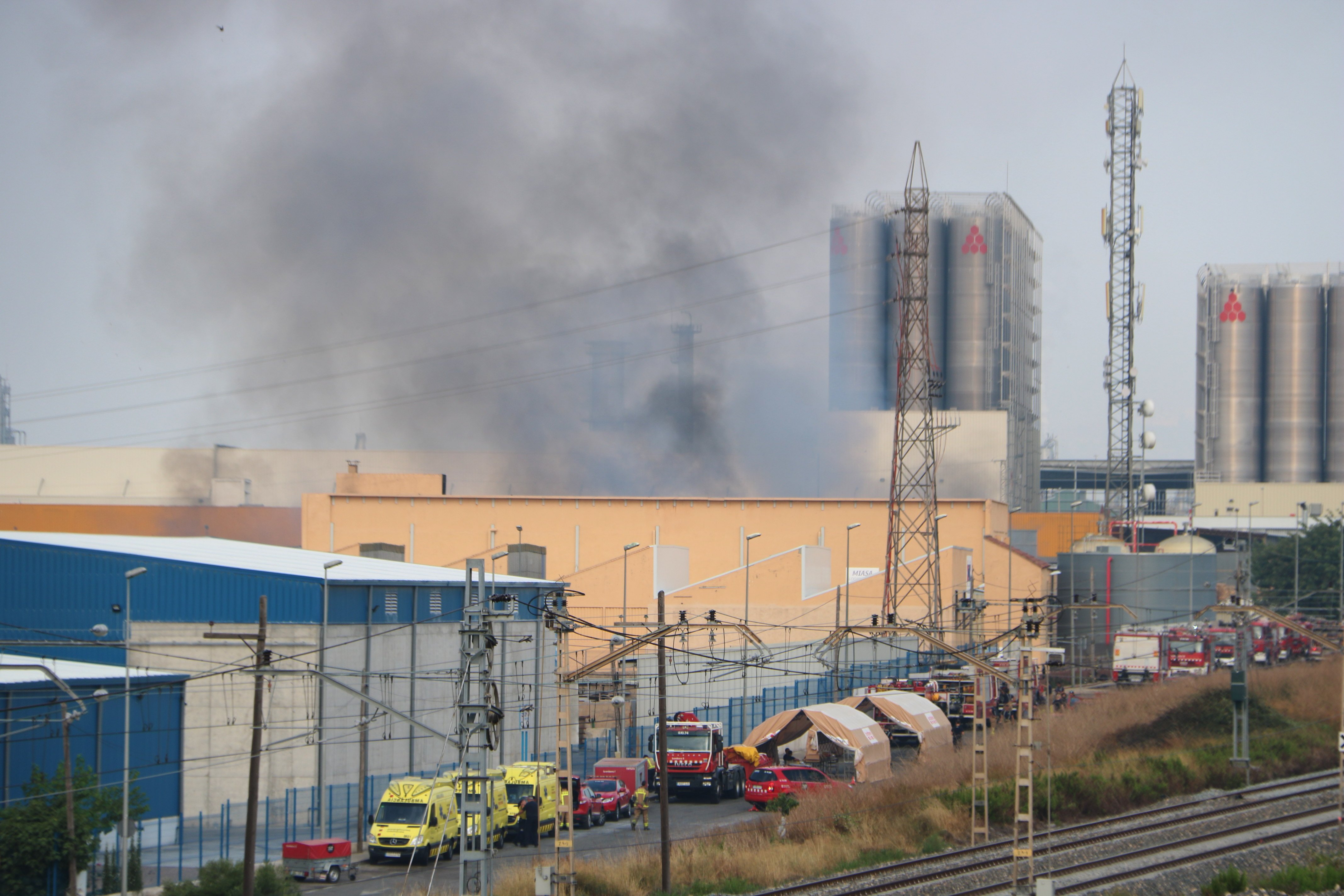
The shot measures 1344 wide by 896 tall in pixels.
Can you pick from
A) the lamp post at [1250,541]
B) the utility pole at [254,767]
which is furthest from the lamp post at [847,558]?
the utility pole at [254,767]

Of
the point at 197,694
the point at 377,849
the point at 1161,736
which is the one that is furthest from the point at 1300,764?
the point at 197,694

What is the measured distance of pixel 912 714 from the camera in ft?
109

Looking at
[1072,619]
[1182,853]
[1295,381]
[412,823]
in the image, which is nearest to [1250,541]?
[1072,619]

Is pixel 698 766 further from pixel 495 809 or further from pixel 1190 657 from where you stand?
pixel 1190 657

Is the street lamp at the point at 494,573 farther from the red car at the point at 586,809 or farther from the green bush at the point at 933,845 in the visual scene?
the green bush at the point at 933,845

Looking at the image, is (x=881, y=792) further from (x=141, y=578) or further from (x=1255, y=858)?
(x=141, y=578)

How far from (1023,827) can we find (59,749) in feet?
58.1

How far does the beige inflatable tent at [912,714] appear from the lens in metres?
32.7

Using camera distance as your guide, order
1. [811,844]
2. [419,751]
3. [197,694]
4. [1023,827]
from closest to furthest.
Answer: [811,844] → [1023,827] → [197,694] → [419,751]

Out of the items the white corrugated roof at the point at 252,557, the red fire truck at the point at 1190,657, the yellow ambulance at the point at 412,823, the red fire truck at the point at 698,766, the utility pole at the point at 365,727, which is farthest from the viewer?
the red fire truck at the point at 1190,657

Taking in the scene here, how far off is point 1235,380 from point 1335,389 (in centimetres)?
674

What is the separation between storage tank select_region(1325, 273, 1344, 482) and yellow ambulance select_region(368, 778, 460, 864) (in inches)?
3495

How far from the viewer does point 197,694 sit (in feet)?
88.0

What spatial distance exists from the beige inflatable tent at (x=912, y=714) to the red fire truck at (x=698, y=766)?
198 inches
